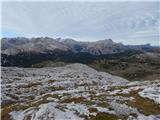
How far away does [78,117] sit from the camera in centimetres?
5253

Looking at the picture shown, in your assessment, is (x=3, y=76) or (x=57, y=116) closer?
(x=57, y=116)

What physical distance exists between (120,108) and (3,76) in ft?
320

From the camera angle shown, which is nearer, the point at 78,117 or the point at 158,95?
the point at 78,117

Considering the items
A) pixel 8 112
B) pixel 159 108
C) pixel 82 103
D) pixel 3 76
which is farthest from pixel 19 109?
pixel 3 76

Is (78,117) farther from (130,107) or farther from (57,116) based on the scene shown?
(130,107)

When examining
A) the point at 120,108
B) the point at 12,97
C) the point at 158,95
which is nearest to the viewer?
the point at 120,108

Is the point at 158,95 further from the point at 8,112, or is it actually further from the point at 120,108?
the point at 8,112

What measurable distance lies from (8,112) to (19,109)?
2197 millimetres

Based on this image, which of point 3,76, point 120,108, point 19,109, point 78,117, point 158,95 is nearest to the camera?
point 78,117

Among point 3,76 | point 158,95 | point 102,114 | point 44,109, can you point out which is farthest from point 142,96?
point 3,76

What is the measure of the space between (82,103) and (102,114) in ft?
22.4

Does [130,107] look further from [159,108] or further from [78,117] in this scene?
[78,117]

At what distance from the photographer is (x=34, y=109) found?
57781mm

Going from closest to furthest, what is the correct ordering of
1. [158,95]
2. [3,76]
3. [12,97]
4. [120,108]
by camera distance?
[120,108], [158,95], [12,97], [3,76]
